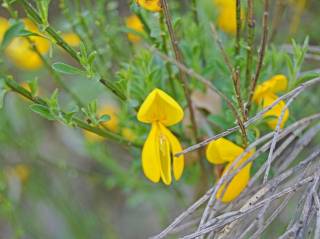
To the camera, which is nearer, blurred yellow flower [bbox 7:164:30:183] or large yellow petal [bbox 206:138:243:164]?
large yellow petal [bbox 206:138:243:164]

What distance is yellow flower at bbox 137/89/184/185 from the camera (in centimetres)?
91

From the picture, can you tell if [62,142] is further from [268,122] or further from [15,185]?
[268,122]

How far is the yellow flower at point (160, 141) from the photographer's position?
3.00 ft

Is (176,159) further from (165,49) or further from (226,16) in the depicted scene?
(226,16)

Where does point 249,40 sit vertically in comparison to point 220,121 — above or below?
above

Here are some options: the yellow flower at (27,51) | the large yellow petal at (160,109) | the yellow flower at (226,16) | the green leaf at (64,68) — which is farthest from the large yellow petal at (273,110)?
the yellow flower at (27,51)

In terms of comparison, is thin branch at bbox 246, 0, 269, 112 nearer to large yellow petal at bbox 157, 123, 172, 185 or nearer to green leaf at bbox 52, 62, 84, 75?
large yellow petal at bbox 157, 123, 172, 185

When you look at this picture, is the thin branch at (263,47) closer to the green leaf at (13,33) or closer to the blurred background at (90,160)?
the blurred background at (90,160)

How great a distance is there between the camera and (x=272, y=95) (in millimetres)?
1062

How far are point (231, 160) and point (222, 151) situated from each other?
0.16 ft

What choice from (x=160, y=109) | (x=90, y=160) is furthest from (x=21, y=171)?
(x=160, y=109)

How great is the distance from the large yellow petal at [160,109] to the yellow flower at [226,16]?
0.67 m

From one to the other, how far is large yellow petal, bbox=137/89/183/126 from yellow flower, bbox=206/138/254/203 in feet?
0.30

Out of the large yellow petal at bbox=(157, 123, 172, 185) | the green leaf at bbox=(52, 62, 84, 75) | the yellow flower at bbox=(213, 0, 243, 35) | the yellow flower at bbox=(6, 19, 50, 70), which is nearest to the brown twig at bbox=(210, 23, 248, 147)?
the large yellow petal at bbox=(157, 123, 172, 185)
